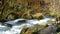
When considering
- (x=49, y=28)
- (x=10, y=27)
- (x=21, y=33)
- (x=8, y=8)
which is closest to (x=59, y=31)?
(x=49, y=28)

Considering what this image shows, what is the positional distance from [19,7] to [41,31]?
725 millimetres

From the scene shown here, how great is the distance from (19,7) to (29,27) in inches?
21.7

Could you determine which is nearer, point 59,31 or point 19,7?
point 59,31

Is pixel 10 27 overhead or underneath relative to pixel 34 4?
underneath

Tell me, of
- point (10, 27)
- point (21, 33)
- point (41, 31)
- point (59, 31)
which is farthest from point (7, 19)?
point (59, 31)

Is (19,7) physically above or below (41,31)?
above

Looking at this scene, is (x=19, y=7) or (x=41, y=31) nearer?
(x=41, y=31)

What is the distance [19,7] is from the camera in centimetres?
375

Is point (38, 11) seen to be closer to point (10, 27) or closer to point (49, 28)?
point (49, 28)

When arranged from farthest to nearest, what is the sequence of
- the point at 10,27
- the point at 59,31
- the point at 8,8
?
the point at 8,8
the point at 10,27
the point at 59,31

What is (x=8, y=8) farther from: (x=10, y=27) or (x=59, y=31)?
(x=59, y=31)

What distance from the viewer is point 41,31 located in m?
3.35

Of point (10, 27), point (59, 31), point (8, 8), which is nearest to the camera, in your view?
point (59, 31)

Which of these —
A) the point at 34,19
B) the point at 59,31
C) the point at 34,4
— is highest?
the point at 34,4
